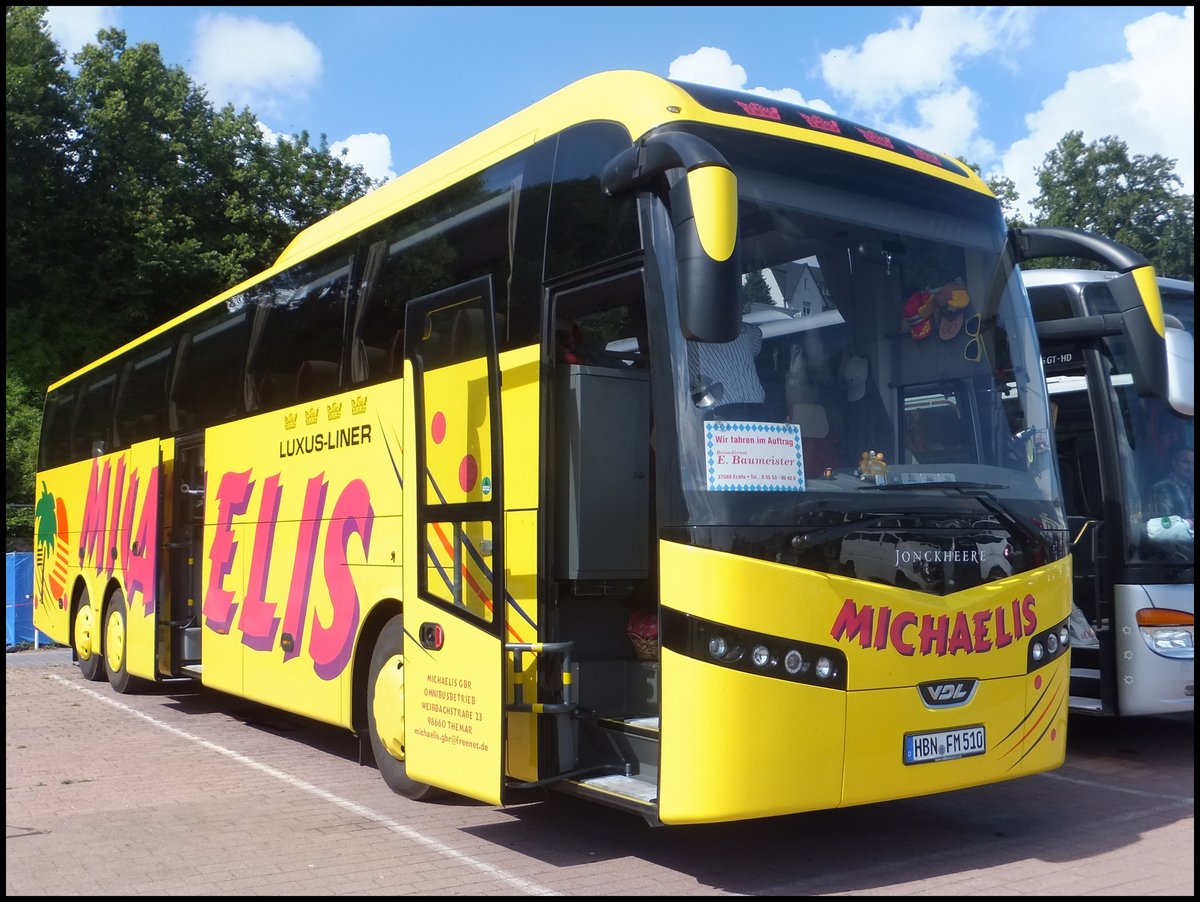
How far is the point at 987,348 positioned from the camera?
6.71 meters

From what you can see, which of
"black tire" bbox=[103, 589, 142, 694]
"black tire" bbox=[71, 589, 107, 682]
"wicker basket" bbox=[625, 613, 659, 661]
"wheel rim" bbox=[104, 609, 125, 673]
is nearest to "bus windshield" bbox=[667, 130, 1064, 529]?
"wicker basket" bbox=[625, 613, 659, 661]

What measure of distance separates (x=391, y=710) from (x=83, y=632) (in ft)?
29.3

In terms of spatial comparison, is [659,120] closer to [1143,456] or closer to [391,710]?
[391,710]

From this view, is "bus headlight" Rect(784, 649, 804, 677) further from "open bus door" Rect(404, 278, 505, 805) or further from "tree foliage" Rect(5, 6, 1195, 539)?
"tree foliage" Rect(5, 6, 1195, 539)

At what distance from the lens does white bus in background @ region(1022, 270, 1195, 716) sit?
8961 millimetres

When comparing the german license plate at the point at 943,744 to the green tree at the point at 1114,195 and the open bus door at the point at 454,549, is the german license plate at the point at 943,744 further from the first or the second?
the green tree at the point at 1114,195

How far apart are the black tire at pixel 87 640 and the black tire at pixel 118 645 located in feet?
1.25

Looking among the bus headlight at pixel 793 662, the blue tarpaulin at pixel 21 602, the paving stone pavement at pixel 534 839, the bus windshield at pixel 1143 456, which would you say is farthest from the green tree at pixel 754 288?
the blue tarpaulin at pixel 21 602

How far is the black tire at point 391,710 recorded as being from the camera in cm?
782

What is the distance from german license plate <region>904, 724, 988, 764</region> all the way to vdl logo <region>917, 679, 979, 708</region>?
0.13 m

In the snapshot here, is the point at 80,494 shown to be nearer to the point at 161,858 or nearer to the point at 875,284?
the point at 161,858

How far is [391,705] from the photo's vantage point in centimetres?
791

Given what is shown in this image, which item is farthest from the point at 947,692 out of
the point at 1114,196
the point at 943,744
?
the point at 1114,196

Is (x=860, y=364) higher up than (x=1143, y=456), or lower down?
higher up
